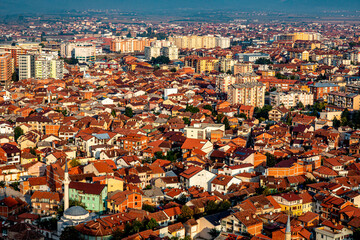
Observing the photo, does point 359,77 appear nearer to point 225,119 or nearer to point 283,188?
point 225,119

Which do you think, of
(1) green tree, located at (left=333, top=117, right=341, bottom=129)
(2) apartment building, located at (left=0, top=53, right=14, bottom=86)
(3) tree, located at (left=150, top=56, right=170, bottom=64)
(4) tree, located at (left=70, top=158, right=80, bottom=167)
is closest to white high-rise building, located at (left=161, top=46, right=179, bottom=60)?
(3) tree, located at (left=150, top=56, right=170, bottom=64)

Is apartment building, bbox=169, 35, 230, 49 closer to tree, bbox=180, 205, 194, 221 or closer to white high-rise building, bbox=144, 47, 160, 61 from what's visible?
white high-rise building, bbox=144, 47, 160, 61

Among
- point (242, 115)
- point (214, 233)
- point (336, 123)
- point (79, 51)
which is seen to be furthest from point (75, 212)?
point (79, 51)

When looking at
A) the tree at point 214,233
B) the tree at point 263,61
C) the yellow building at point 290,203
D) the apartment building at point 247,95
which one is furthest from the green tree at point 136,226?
the tree at point 263,61

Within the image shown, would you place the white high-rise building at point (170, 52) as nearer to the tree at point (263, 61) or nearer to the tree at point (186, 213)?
the tree at point (263, 61)

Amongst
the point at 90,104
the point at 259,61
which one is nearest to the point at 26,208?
the point at 90,104

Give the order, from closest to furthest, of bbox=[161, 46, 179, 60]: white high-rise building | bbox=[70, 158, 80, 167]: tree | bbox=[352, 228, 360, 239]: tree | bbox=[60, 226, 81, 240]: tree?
bbox=[60, 226, 81, 240]: tree
bbox=[352, 228, 360, 239]: tree
bbox=[70, 158, 80, 167]: tree
bbox=[161, 46, 179, 60]: white high-rise building

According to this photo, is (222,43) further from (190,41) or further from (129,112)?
(129,112)

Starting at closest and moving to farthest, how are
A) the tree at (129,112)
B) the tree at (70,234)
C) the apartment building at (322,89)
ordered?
1. the tree at (70,234)
2. the tree at (129,112)
3. the apartment building at (322,89)
